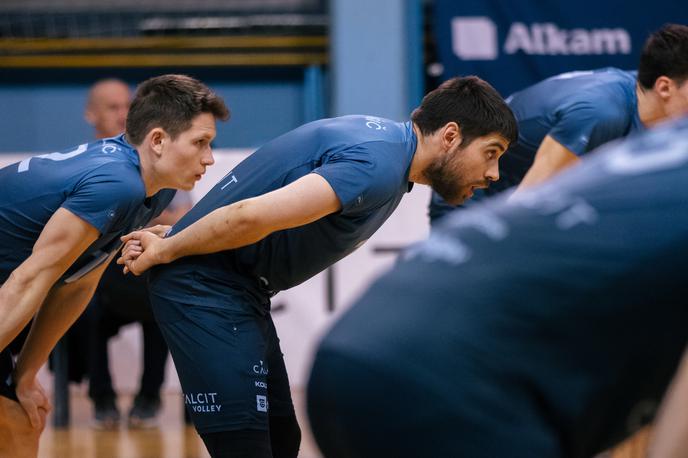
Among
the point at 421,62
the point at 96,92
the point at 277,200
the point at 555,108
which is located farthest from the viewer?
the point at 421,62

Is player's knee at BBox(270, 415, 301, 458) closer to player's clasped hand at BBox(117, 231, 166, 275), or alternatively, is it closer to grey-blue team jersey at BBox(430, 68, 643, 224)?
player's clasped hand at BBox(117, 231, 166, 275)

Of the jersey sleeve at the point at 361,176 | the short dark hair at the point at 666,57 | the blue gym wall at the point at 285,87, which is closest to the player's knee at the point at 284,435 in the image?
the jersey sleeve at the point at 361,176

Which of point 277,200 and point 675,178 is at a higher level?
point 675,178

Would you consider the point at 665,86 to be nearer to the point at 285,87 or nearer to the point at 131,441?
the point at 131,441

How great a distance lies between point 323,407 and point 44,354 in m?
1.94

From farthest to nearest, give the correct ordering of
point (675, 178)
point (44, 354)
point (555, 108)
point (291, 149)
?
point (555, 108) → point (44, 354) → point (291, 149) → point (675, 178)

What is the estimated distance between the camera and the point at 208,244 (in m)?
2.68

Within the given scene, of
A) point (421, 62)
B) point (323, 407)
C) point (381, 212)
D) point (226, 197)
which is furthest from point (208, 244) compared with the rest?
point (421, 62)

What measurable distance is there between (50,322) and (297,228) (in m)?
0.87

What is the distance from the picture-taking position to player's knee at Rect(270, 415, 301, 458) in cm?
302

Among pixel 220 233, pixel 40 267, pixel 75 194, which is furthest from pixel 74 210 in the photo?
pixel 220 233

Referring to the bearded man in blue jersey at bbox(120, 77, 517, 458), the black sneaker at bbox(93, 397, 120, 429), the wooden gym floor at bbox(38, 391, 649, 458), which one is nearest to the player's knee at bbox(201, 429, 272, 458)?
the bearded man in blue jersey at bbox(120, 77, 517, 458)

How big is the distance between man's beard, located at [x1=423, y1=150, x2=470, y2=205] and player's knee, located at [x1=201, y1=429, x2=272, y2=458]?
30.6 inches

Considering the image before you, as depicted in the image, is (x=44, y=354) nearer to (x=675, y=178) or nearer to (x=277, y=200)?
(x=277, y=200)
